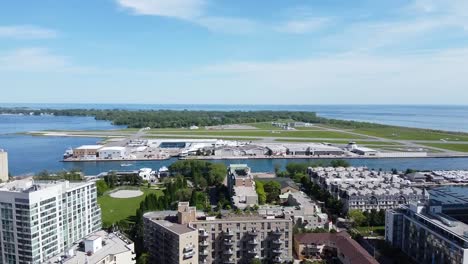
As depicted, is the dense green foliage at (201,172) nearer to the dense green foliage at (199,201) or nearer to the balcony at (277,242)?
the dense green foliage at (199,201)

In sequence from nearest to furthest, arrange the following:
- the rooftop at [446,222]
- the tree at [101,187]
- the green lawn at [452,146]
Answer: the rooftop at [446,222] → the tree at [101,187] → the green lawn at [452,146]

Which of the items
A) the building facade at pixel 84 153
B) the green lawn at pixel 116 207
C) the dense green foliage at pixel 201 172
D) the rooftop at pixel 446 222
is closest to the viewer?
the rooftop at pixel 446 222

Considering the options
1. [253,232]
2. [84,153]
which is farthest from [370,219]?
[84,153]

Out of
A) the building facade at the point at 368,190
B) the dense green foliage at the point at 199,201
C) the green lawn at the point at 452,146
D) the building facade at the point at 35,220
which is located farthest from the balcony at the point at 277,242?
the green lawn at the point at 452,146

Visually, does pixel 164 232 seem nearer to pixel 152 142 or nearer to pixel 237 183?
pixel 237 183

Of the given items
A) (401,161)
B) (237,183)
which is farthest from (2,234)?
(401,161)

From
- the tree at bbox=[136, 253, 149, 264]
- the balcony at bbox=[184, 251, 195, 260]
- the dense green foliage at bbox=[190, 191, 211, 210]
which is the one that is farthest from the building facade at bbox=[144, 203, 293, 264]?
the dense green foliage at bbox=[190, 191, 211, 210]

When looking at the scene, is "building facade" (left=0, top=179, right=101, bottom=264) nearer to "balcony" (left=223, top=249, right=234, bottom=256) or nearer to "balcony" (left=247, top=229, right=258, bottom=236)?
"balcony" (left=223, top=249, right=234, bottom=256)
